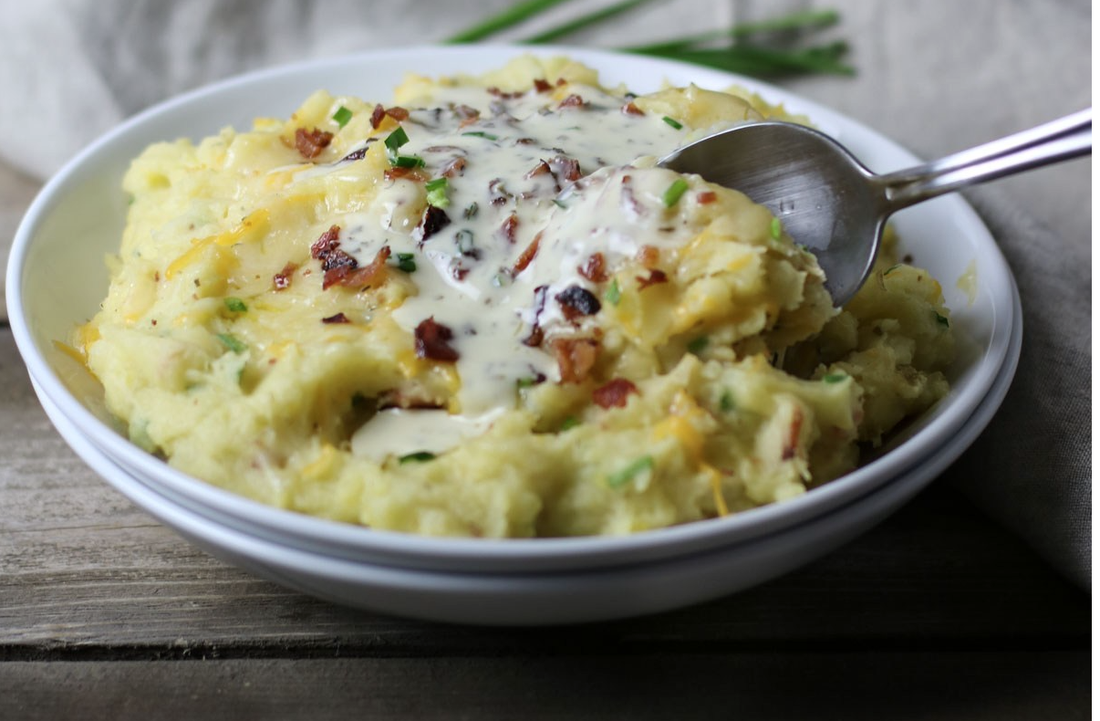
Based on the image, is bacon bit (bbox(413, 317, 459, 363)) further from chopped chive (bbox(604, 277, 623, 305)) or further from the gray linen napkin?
the gray linen napkin

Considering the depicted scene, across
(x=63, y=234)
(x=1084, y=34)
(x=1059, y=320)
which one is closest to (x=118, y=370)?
Result: (x=63, y=234)

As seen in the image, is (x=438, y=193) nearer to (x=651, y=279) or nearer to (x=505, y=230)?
(x=505, y=230)

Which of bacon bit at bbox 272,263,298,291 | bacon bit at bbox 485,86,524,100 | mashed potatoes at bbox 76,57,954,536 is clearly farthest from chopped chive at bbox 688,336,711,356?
bacon bit at bbox 485,86,524,100

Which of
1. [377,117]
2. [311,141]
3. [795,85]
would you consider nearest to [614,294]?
[377,117]

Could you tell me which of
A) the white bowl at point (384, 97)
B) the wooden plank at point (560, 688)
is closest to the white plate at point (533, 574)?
the white bowl at point (384, 97)

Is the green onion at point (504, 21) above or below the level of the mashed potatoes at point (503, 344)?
below

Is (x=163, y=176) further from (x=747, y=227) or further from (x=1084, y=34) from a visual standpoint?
(x=1084, y=34)

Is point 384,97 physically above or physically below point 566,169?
below

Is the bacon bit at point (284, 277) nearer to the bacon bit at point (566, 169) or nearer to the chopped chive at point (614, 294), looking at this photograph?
the bacon bit at point (566, 169)
